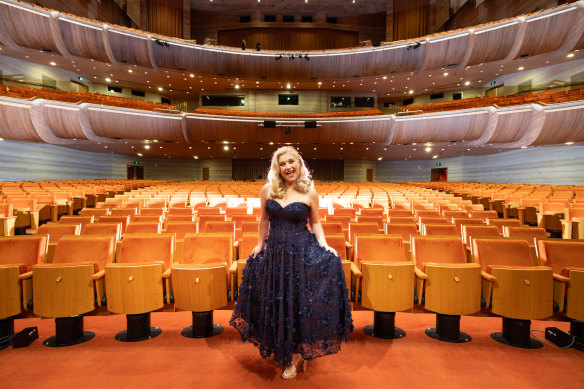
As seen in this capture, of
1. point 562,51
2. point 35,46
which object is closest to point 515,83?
point 562,51

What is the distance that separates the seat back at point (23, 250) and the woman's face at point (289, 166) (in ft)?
6.63

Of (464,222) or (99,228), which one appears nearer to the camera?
(99,228)

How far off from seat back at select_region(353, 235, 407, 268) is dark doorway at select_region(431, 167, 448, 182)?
17.9 metres

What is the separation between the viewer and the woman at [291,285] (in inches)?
60.1

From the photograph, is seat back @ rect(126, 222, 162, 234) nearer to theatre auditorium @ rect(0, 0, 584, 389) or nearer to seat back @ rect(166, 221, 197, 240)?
theatre auditorium @ rect(0, 0, 584, 389)

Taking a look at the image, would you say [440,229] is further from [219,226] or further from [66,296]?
[66,296]

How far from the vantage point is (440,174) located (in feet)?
61.7

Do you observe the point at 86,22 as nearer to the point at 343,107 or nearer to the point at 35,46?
the point at 35,46

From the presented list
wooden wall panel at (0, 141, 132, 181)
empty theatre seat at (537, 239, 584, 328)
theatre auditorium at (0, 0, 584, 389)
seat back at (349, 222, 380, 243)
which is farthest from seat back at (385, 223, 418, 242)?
wooden wall panel at (0, 141, 132, 181)

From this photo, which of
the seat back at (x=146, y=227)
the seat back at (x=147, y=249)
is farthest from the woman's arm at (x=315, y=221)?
the seat back at (x=146, y=227)

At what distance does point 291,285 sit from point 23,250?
7.02ft

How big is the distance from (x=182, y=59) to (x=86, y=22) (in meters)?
3.86

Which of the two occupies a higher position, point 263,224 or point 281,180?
point 281,180

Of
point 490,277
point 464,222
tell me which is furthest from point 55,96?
point 490,277
